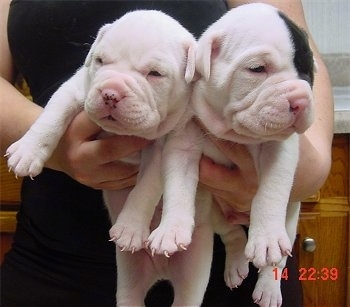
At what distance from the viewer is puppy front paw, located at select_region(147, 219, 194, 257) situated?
629 millimetres

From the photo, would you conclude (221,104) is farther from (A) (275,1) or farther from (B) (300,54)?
(A) (275,1)

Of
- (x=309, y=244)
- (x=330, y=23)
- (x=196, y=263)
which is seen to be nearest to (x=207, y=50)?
(x=196, y=263)

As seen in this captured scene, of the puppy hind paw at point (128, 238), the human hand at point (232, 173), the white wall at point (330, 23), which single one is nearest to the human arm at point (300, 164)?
the human hand at point (232, 173)

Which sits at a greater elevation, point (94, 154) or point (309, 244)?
point (94, 154)

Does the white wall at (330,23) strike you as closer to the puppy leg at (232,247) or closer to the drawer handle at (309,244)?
the drawer handle at (309,244)

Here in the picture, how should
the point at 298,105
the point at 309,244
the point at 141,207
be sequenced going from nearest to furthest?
1. the point at 298,105
2. the point at 141,207
3. the point at 309,244

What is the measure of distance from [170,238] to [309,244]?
67 centimetres

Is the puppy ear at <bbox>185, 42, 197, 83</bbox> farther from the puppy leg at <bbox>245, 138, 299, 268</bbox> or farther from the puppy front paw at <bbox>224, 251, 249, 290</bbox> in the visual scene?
the puppy front paw at <bbox>224, 251, 249, 290</bbox>

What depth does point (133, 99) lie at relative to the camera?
628 mm

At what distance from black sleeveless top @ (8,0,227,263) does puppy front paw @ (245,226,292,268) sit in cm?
28

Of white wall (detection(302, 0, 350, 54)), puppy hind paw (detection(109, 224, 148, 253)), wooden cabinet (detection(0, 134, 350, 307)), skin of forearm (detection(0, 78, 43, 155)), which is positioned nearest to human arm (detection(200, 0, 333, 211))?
puppy hind paw (detection(109, 224, 148, 253))

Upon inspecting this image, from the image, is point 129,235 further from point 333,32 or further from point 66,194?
point 333,32

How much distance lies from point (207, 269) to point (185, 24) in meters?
0.34

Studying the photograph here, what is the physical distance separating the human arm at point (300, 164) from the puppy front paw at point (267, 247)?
92mm
